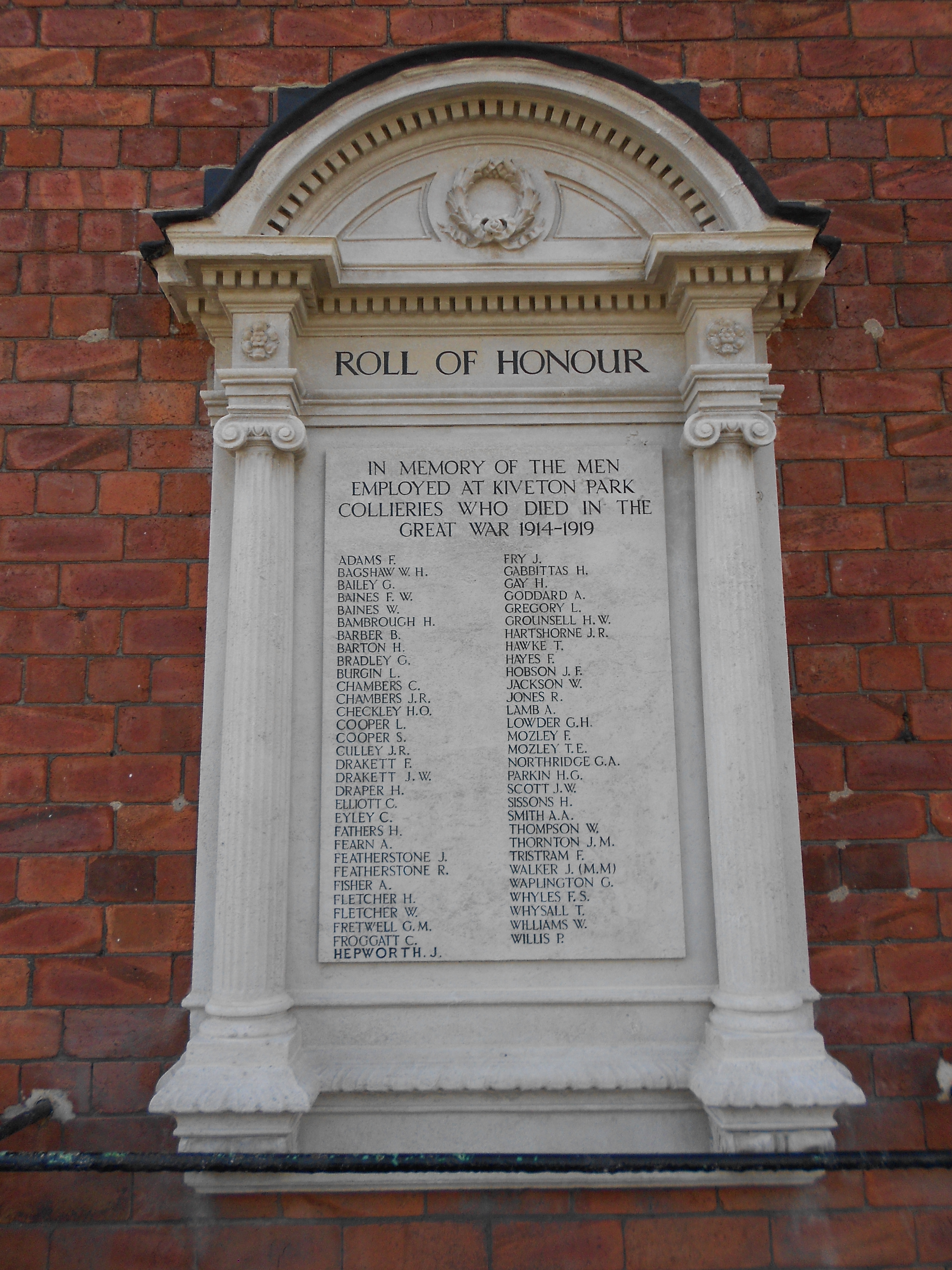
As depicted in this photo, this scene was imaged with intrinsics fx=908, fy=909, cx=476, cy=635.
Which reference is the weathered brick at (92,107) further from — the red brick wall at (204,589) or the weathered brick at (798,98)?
the weathered brick at (798,98)

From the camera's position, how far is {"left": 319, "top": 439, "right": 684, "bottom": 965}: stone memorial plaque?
3.59 m

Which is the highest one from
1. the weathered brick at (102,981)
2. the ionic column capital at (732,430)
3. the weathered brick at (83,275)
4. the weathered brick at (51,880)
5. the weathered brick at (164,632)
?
the weathered brick at (83,275)

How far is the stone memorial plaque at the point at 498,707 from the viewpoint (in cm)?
359

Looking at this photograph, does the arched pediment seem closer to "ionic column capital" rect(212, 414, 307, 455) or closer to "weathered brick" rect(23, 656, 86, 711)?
"ionic column capital" rect(212, 414, 307, 455)

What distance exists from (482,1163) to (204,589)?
7.91 feet

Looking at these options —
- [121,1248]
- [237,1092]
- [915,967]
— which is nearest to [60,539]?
[237,1092]

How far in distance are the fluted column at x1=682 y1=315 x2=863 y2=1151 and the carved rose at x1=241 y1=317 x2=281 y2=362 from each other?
173 cm

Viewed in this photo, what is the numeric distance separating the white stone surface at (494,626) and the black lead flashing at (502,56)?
0.05 m

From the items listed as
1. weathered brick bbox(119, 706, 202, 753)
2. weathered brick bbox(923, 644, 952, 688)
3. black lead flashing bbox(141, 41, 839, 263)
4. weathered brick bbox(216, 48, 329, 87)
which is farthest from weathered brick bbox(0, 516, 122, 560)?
weathered brick bbox(923, 644, 952, 688)

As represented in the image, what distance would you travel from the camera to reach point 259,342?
375cm

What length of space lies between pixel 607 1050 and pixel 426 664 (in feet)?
5.44

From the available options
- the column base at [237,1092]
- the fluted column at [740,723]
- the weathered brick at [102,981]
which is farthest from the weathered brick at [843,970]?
the weathered brick at [102,981]

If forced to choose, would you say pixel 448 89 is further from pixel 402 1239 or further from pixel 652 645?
pixel 402 1239

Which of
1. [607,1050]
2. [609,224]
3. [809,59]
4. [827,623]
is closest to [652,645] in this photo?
[827,623]
